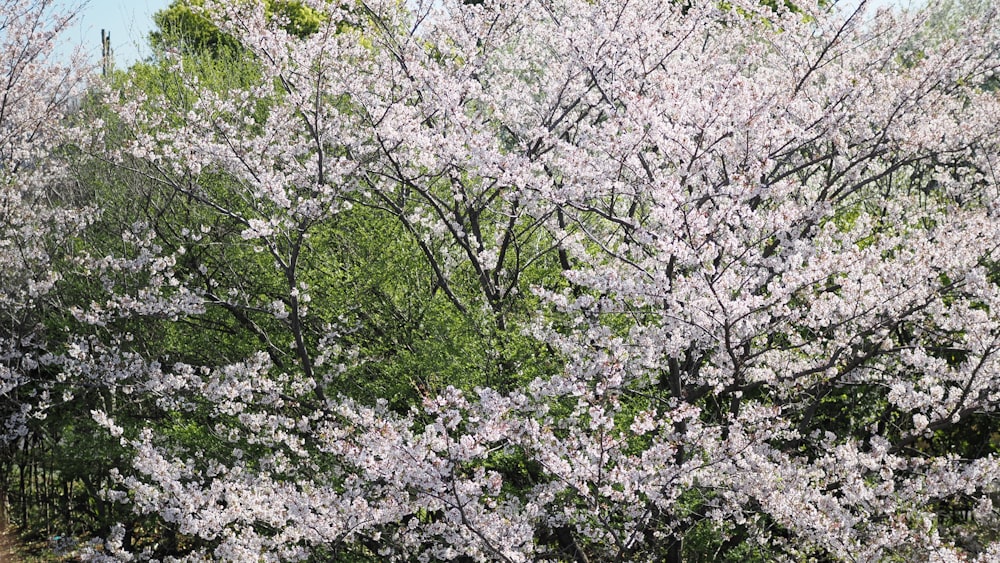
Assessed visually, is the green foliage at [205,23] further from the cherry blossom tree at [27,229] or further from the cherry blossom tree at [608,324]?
the cherry blossom tree at [608,324]

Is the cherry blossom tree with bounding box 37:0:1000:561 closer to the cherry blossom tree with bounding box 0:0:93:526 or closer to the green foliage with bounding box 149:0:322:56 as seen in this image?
the cherry blossom tree with bounding box 0:0:93:526

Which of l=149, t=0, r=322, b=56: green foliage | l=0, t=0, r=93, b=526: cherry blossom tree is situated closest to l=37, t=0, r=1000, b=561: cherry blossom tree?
l=0, t=0, r=93, b=526: cherry blossom tree

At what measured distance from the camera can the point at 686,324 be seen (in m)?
5.83

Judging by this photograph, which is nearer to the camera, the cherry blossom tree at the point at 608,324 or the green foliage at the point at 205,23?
the cherry blossom tree at the point at 608,324

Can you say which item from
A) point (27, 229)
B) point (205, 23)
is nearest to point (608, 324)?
point (27, 229)

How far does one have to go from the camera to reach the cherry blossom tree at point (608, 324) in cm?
567

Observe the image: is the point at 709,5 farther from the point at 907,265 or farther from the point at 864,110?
the point at 907,265

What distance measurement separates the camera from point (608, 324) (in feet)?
23.9

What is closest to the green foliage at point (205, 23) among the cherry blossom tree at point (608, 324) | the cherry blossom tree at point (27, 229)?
the cherry blossom tree at point (27, 229)

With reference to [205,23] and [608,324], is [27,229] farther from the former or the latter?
[205,23]

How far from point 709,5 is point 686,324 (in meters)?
3.84

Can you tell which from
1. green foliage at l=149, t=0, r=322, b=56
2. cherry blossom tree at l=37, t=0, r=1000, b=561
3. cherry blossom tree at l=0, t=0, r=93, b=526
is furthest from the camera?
green foliage at l=149, t=0, r=322, b=56

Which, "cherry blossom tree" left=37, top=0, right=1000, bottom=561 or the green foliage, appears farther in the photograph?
the green foliage

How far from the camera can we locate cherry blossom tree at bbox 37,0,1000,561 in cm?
567
